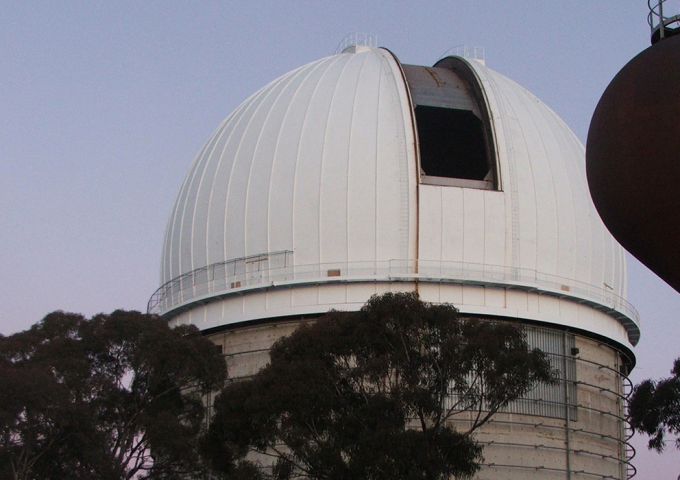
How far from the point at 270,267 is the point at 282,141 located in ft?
12.5

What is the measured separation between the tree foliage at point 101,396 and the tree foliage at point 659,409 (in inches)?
411

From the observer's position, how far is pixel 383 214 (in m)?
31.0

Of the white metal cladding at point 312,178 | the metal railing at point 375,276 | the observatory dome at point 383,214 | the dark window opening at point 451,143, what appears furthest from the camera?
the dark window opening at point 451,143

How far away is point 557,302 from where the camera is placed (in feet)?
104

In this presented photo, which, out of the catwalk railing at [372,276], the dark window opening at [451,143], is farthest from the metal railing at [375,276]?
the dark window opening at [451,143]

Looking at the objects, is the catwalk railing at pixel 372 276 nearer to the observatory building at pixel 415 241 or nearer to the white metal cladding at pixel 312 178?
the observatory building at pixel 415 241

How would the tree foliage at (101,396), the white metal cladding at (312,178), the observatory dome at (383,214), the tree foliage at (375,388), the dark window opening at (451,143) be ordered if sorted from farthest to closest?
the dark window opening at (451,143) → the white metal cladding at (312,178) → the observatory dome at (383,214) → the tree foliage at (101,396) → the tree foliage at (375,388)

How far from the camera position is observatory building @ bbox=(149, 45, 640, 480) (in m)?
30.8

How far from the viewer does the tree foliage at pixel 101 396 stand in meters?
27.0

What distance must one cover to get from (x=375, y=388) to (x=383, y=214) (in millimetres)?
7080

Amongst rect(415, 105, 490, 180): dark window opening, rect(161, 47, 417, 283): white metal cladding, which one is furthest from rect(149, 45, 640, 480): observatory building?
rect(415, 105, 490, 180): dark window opening

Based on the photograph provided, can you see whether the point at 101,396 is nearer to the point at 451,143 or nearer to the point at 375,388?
the point at 375,388

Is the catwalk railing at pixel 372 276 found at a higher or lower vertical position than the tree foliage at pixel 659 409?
higher

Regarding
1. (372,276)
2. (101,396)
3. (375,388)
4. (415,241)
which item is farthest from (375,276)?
(101,396)
